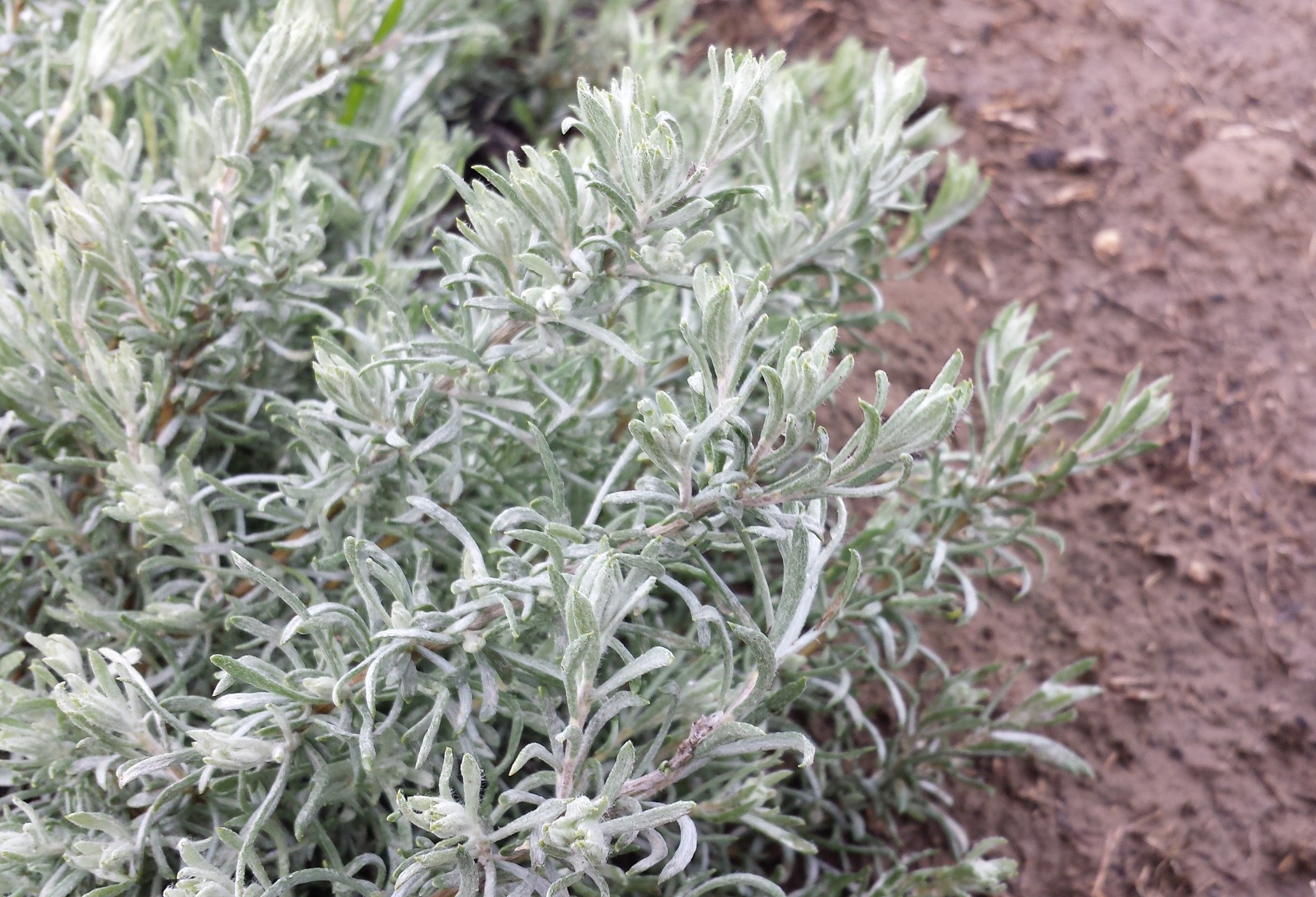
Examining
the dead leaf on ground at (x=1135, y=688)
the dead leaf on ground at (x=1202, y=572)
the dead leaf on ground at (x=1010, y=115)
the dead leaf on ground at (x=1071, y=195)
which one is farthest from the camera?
the dead leaf on ground at (x=1010, y=115)

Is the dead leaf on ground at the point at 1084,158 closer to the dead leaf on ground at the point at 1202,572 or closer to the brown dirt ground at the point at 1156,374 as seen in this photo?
the brown dirt ground at the point at 1156,374

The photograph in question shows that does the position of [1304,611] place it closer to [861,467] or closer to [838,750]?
[838,750]

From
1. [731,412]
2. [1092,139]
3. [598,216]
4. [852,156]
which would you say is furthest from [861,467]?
[1092,139]

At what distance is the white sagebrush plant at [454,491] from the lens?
4.23ft

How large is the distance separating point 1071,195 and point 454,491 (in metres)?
2.37

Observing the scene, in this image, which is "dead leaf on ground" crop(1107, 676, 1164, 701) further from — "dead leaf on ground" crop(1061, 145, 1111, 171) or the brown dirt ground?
"dead leaf on ground" crop(1061, 145, 1111, 171)

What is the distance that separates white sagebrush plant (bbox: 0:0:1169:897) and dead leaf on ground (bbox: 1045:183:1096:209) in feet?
3.42

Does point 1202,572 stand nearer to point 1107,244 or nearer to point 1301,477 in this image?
point 1301,477

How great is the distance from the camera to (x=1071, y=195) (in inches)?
122

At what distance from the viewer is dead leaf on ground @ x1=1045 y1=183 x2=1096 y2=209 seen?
3078mm

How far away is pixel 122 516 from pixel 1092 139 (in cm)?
293

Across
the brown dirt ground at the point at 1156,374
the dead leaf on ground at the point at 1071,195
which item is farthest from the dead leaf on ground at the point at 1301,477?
the dead leaf on ground at the point at 1071,195

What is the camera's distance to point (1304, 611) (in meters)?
2.37

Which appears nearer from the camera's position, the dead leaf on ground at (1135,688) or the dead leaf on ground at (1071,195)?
the dead leaf on ground at (1135,688)
